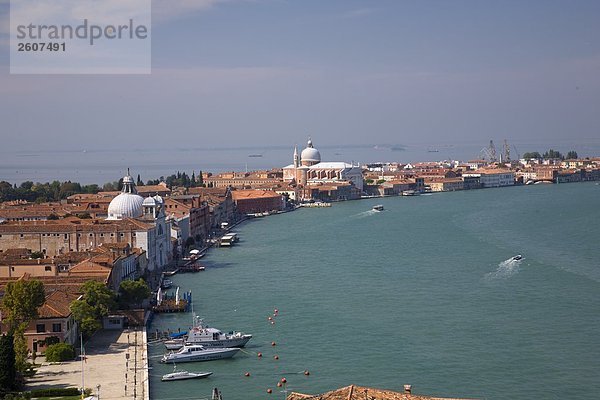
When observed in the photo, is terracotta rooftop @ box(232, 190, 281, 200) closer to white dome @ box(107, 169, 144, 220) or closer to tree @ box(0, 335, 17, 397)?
white dome @ box(107, 169, 144, 220)

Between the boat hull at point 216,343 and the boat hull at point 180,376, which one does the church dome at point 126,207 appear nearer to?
the boat hull at point 216,343

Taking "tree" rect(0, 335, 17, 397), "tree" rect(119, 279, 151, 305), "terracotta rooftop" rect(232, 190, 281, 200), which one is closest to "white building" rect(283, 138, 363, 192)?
"terracotta rooftop" rect(232, 190, 281, 200)

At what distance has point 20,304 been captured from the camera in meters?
8.33

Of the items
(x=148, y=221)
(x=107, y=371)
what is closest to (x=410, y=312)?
(x=107, y=371)

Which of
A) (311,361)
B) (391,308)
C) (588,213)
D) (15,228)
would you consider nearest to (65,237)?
(15,228)

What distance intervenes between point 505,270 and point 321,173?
26076 mm

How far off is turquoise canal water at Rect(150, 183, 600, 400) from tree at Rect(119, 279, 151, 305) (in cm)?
31

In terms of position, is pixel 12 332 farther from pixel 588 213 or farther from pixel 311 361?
pixel 588 213

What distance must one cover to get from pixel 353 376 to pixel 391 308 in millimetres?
2940

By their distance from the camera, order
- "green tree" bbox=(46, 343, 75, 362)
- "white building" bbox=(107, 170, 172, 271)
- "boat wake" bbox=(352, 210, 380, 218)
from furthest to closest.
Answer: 1. "boat wake" bbox=(352, 210, 380, 218)
2. "white building" bbox=(107, 170, 172, 271)
3. "green tree" bbox=(46, 343, 75, 362)

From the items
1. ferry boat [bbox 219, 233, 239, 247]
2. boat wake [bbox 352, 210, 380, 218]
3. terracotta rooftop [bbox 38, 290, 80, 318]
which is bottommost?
ferry boat [bbox 219, 233, 239, 247]

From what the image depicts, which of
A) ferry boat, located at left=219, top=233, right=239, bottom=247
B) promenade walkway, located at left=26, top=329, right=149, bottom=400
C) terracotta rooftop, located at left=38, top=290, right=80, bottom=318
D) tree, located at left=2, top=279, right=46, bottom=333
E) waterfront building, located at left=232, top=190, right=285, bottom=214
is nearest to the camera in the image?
promenade walkway, located at left=26, top=329, right=149, bottom=400

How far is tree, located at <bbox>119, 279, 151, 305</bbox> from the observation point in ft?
34.5

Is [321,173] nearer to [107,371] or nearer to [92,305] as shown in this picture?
[92,305]
